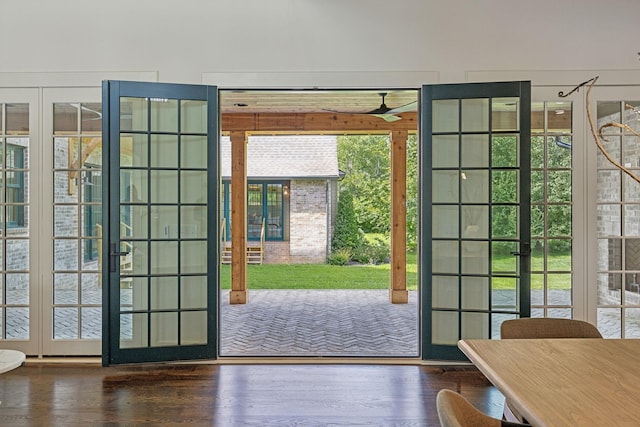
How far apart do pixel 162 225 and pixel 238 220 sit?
3.23 m

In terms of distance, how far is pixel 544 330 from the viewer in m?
2.27

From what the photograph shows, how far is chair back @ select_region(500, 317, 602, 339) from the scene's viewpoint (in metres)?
2.25

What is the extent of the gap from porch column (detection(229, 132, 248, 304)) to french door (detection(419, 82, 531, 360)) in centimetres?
377

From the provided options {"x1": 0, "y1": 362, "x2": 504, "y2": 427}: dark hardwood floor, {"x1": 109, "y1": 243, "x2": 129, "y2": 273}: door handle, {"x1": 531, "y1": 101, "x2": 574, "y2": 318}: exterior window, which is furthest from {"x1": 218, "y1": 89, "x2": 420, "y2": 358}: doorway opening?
{"x1": 531, "y1": 101, "x2": 574, "y2": 318}: exterior window

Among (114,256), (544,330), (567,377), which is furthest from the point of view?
(114,256)

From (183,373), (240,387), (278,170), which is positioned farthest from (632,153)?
(278,170)

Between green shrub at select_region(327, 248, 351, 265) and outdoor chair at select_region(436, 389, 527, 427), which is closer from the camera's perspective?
outdoor chair at select_region(436, 389, 527, 427)

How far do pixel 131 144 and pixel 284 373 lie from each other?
7.37 ft

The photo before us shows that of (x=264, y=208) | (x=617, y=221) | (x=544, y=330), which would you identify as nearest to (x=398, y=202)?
(x=617, y=221)

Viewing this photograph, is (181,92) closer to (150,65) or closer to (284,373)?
(150,65)

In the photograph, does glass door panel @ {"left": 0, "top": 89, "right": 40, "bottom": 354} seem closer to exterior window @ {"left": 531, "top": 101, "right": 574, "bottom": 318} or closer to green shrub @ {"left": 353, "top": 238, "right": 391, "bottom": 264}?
exterior window @ {"left": 531, "top": 101, "right": 574, "bottom": 318}

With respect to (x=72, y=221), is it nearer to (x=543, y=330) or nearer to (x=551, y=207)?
(x=543, y=330)

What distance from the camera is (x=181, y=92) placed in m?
3.86

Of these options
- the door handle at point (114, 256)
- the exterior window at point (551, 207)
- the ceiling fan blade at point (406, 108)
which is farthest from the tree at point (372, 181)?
the door handle at point (114, 256)
